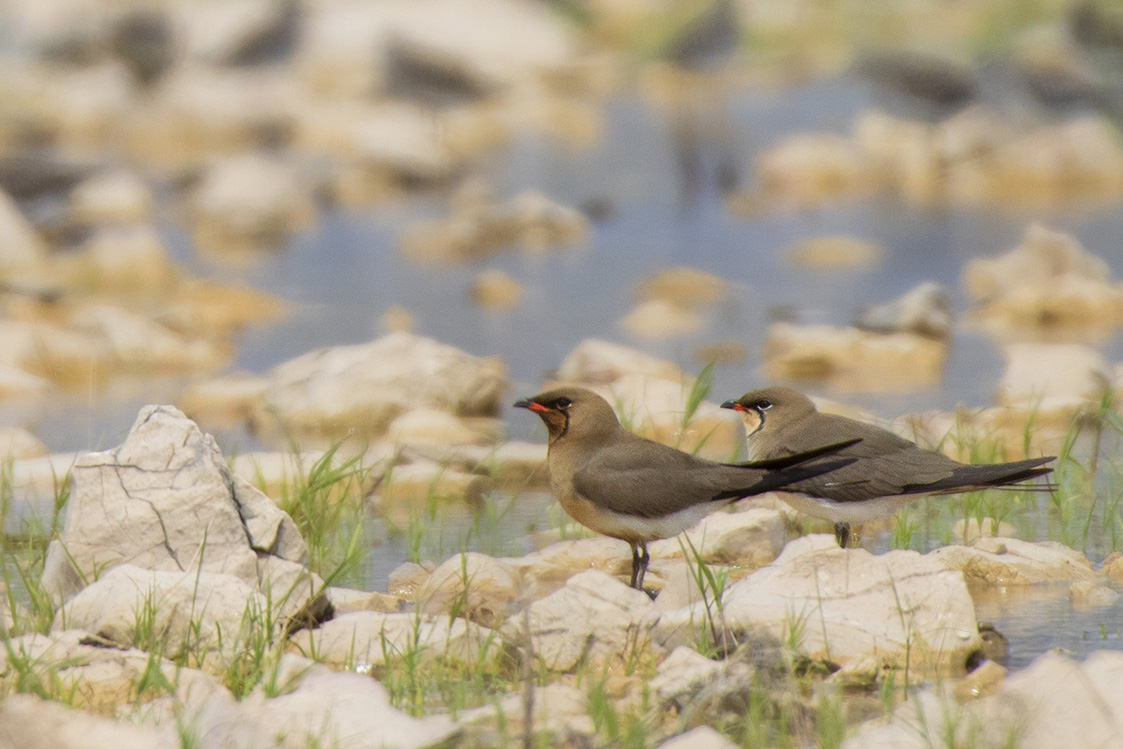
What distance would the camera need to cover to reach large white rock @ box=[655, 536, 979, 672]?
3.36 metres

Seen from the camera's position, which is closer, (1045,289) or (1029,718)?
(1029,718)

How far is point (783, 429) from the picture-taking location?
4.33 m

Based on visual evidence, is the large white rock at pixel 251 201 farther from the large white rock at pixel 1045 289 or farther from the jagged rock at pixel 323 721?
the jagged rock at pixel 323 721

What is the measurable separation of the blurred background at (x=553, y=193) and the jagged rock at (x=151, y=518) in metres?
1.71

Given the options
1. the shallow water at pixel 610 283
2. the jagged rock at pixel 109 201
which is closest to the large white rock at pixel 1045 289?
the shallow water at pixel 610 283

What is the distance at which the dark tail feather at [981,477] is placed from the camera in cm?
392

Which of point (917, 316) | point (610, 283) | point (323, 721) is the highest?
point (610, 283)

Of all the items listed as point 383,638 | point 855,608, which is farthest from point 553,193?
point 383,638

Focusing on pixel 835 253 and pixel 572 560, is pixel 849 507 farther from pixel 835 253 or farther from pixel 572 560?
pixel 835 253

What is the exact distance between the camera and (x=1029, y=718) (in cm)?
276

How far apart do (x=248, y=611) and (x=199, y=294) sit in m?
6.96

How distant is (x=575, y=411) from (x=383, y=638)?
1.02 meters

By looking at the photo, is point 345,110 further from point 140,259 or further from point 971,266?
point 971,266

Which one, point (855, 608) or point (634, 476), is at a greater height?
point (634, 476)
